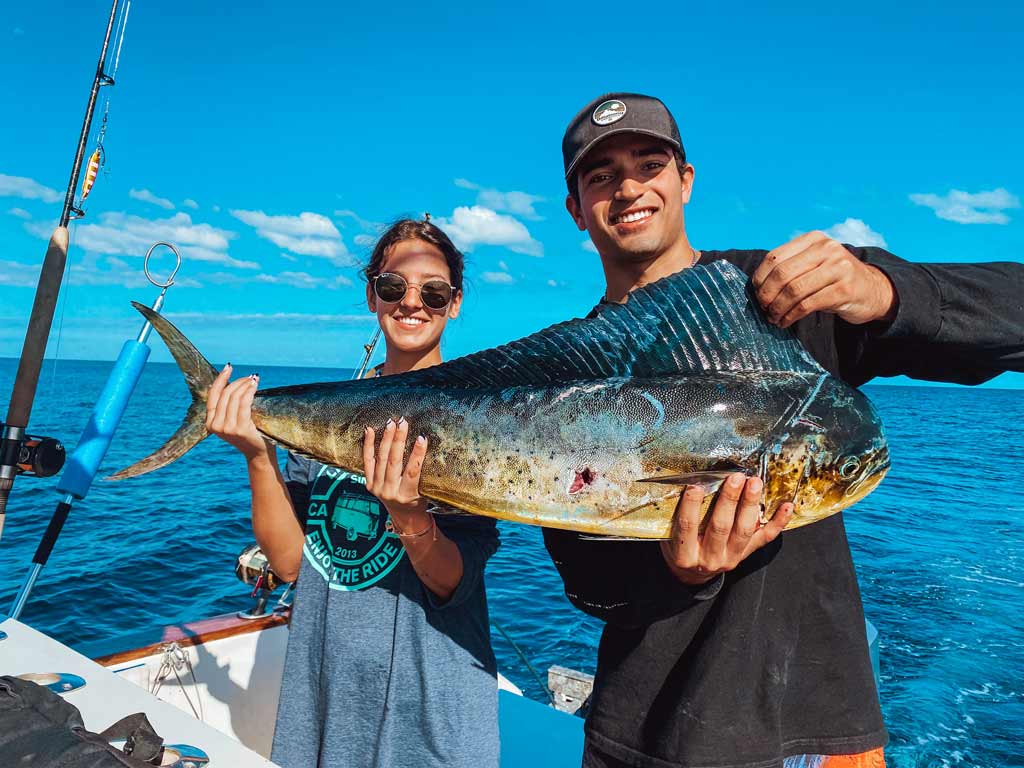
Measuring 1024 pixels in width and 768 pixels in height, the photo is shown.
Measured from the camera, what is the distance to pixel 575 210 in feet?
7.26

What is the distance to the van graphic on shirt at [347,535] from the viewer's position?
2.31m

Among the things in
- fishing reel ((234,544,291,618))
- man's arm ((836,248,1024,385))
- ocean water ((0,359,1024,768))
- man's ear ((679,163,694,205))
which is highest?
man's ear ((679,163,694,205))

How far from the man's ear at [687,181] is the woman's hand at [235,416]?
5.37ft

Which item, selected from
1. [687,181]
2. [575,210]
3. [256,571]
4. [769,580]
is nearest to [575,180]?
[575,210]

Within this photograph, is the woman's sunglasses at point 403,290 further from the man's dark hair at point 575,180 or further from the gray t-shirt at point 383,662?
the gray t-shirt at point 383,662

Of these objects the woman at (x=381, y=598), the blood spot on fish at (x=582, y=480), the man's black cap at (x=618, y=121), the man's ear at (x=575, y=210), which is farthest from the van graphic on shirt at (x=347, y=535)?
the man's black cap at (x=618, y=121)

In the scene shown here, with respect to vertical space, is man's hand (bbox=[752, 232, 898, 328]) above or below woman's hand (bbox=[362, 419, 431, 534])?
above

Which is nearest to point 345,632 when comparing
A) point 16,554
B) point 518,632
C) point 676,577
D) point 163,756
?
point 163,756

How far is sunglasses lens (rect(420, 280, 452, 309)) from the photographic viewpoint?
102 inches

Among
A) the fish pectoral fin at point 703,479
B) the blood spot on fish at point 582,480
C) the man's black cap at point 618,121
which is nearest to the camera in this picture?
the fish pectoral fin at point 703,479

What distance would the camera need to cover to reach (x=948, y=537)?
553 inches

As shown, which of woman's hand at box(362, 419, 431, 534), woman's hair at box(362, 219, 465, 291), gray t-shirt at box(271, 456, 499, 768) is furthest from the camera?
woman's hair at box(362, 219, 465, 291)

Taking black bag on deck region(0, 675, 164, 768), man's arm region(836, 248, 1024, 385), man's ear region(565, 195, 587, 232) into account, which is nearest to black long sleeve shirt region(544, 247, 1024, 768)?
man's arm region(836, 248, 1024, 385)

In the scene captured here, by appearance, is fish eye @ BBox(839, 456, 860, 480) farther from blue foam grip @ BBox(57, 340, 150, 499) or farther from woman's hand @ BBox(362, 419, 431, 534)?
blue foam grip @ BBox(57, 340, 150, 499)
